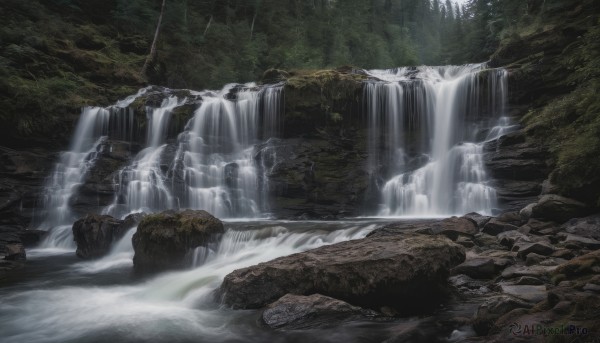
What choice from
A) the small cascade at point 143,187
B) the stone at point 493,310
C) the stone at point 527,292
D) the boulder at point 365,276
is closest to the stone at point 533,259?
the boulder at point 365,276

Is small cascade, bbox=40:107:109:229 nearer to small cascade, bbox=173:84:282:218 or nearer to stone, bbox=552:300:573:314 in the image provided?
small cascade, bbox=173:84:282:218

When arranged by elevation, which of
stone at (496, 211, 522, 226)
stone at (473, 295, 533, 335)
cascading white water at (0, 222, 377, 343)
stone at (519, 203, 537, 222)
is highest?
stone at (519, 203, 537, 222)

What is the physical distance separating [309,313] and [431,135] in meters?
16.1

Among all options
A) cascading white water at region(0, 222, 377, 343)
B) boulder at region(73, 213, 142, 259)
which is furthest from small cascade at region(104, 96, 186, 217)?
cascading white water at region(0, 222, 377, 343)

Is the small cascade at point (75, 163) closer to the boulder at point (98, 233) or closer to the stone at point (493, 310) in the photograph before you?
the boulder at point (98, 233)

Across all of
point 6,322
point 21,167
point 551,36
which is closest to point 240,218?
point 21,167

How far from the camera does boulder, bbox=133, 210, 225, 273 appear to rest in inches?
413

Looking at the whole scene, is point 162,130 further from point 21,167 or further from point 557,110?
point 557,110

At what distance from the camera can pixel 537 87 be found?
60.4ft

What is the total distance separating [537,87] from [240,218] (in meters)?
15.6

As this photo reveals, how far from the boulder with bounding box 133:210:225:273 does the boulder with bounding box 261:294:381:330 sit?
4974mm

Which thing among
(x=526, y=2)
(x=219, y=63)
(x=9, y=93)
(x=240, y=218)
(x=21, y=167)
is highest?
(x=526, y=2)

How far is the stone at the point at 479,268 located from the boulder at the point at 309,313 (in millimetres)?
2350

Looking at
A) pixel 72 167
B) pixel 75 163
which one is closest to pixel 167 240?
pixel 72 167
